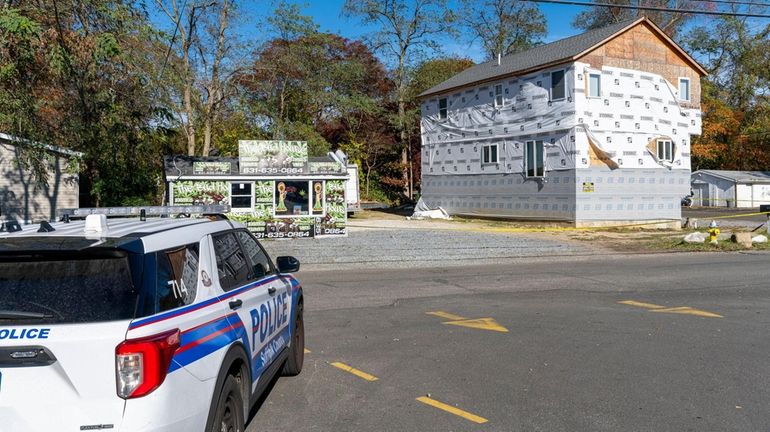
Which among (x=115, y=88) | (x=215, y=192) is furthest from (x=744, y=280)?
(x=215, y=192)

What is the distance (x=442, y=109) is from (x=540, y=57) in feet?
23.7

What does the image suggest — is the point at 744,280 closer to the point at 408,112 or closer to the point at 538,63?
the point at 538,63

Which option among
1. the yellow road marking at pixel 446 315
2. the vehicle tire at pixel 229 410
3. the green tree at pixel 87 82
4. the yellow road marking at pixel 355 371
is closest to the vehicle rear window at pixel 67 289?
the vehicle tire at pixel 229 410

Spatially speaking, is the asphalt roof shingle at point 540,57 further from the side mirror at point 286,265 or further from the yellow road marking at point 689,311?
the side mirror at point 286,265

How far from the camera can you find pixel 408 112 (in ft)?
164

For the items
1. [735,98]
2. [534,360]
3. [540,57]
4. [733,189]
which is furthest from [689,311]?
[735,98]

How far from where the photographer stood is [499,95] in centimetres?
3397

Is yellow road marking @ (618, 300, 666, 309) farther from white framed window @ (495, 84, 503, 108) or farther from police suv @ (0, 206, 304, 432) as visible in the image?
white framed window @ (495, 84, 503, 108)

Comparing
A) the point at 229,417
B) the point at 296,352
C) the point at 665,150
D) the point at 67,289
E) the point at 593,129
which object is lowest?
the point at 296,352

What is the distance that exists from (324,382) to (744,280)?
1052cm

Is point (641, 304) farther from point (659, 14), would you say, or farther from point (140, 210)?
point (659, 14)

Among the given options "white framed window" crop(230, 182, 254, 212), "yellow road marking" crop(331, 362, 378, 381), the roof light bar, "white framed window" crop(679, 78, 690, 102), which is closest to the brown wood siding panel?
"white framed window" crop(679, 78, 690, 102)

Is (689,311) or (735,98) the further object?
(735,98)

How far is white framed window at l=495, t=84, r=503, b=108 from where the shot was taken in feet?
111
